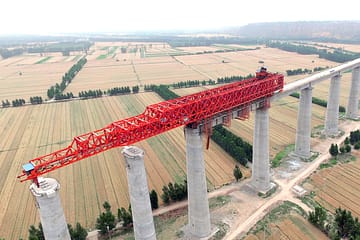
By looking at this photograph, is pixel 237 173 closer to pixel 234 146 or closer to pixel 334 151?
pixel 234 146

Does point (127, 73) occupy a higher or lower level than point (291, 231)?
higher

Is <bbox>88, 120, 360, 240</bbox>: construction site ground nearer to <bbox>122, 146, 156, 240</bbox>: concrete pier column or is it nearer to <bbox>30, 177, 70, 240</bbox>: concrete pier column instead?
<bbox>122, 146, 156, 240</bbox>: concrete pier column

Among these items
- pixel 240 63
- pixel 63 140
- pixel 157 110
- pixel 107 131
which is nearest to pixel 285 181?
pixel 157 110

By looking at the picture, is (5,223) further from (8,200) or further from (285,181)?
(285,181)

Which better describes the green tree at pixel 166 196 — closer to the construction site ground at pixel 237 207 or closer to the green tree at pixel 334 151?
the construction site ground at pixel 237 207

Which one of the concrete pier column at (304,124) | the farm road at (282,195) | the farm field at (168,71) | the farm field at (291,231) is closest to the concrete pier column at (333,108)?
the farm road at (282,195)

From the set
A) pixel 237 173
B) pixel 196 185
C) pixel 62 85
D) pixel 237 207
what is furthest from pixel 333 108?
pixel 62 85

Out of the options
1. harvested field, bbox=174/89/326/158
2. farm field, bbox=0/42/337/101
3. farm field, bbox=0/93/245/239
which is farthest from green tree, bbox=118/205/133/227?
farm field, bbox=0/42/337/101

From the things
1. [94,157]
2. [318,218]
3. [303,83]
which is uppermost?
[303,83]
